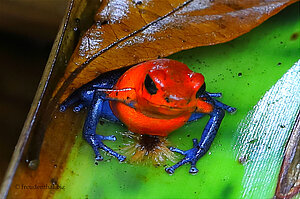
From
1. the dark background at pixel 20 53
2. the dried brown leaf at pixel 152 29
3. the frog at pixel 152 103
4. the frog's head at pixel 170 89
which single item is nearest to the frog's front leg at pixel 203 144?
the frog at pixel 152 103

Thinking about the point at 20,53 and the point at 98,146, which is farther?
the point at 20,53

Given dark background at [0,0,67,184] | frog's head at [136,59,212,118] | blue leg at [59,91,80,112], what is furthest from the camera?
dark background at [0,0,67,184]

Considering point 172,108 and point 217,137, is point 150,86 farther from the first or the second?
point 217,137

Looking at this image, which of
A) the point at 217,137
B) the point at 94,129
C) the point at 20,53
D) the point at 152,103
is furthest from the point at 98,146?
the point at 20,53

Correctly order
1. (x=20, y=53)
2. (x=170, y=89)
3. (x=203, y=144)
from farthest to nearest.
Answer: (x=20, y=53) < (x=203, y=144) < (x=170, y=89)

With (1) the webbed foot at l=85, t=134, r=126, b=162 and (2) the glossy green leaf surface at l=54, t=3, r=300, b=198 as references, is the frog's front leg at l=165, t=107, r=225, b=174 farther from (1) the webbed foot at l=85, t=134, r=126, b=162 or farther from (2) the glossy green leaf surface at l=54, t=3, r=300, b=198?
(1) the webbed foot at l=85, t=134, r=126, b=162

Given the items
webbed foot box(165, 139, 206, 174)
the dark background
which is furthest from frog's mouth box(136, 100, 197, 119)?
the dark background
